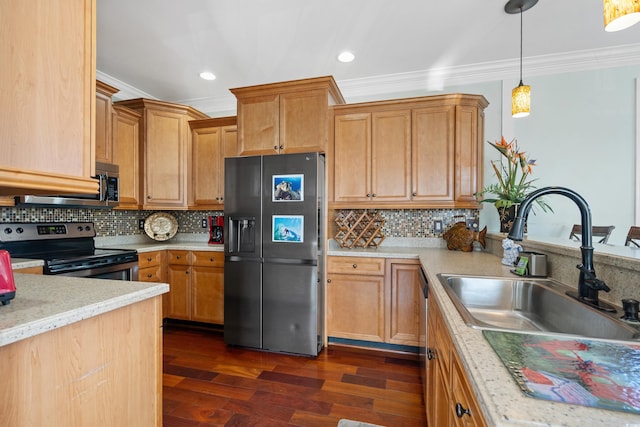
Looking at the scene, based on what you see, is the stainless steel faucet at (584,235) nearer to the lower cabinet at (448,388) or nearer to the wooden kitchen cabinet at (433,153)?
the lower cabinet at (448,388)

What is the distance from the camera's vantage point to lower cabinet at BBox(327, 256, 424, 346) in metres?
2.58

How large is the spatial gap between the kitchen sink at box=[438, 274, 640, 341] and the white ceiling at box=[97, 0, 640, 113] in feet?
6.42

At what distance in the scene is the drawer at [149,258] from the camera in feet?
9.83

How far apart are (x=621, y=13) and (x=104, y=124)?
370 cm

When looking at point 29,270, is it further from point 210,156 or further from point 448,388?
point 448,388


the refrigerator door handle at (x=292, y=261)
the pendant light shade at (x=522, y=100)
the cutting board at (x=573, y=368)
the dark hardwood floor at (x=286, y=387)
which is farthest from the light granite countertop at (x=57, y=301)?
the pendant light shade at (x=522, y=100)

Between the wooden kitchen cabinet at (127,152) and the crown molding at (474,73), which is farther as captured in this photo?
the wooden kitchen cabinet at (127,152)

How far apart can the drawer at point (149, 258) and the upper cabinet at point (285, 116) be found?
1.42 m

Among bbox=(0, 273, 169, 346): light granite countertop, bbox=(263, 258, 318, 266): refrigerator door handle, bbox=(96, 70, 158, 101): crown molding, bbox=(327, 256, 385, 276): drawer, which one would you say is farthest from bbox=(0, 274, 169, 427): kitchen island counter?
bbox=(96, 70, 158, 101): crown molding

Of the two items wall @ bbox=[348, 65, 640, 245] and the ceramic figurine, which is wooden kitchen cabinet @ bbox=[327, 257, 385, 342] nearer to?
the ceramic figurine

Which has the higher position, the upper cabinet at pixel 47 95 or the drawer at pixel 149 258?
the upper cabinet at pixel 47 95

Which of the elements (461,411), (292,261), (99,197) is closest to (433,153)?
(292,261)

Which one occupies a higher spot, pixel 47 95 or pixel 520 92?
pixel 520 92

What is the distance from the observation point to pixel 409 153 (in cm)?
286
